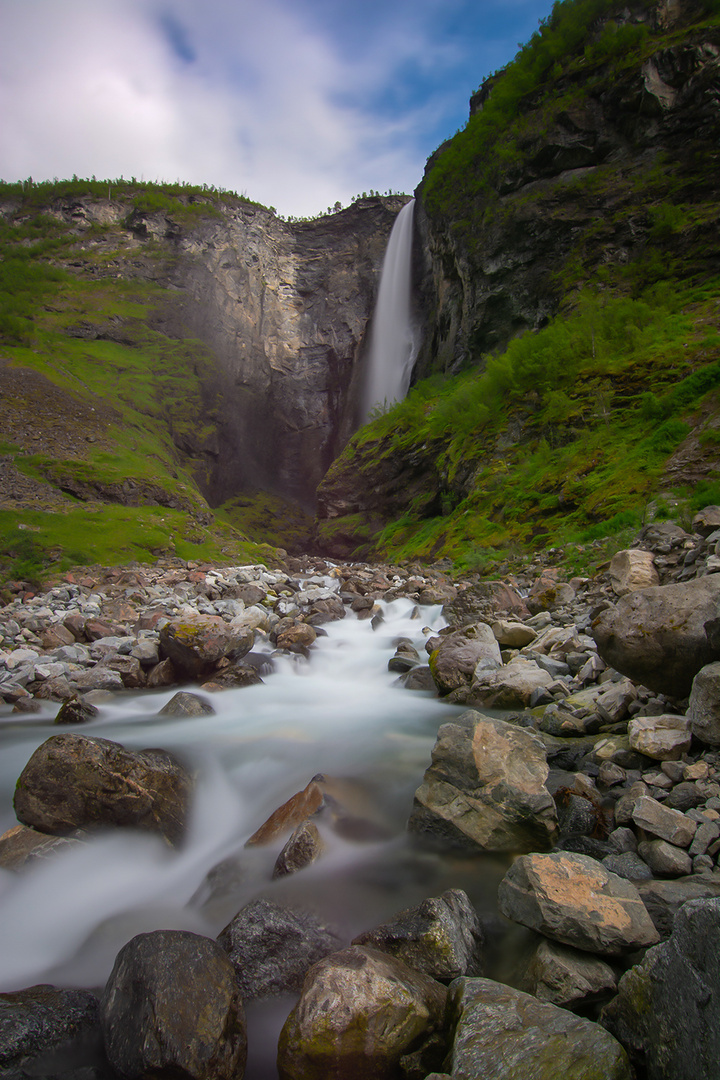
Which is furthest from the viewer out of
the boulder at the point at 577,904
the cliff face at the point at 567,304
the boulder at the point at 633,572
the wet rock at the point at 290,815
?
the cliff face at the point at 567,304

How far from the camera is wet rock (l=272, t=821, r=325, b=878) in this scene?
351cm

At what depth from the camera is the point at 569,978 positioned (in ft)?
7.00

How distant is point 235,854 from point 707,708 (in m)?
3.57

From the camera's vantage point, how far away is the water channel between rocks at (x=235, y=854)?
3061 millimetres

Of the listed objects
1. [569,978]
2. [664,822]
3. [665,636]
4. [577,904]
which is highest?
[665,636]

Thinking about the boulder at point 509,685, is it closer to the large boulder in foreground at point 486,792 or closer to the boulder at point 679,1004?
the large boulder in foreground at point 486,792

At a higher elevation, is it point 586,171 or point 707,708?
point 586,171

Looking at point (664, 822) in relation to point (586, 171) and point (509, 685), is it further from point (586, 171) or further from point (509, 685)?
point (586, 171)

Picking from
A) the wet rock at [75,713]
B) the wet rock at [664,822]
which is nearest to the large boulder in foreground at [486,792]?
the wet rock at [664,822]

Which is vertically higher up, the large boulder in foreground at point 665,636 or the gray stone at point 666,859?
the large boulder in foreground at point 665,636

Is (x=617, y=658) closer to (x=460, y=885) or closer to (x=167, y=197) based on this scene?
(x=460, y=885)

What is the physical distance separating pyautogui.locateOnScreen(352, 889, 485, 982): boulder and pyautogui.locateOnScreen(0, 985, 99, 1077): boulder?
1.35 metres

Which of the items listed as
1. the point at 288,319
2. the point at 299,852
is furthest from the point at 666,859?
the point at 288,319

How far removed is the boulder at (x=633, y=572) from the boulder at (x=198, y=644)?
564cm
